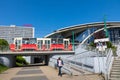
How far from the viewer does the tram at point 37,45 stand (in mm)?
37731

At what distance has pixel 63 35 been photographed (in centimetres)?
7294

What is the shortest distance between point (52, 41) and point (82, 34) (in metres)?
31.1

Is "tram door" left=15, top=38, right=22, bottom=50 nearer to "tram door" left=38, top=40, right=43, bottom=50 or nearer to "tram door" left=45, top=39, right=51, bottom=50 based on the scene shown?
"tram door" left=38, top=40, right=43, bottom=50

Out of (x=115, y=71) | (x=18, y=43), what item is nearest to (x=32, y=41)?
(x=18, y=43)

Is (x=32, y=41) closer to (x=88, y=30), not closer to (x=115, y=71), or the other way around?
(x=115, y=71)

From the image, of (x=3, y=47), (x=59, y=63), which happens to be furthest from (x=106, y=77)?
(x=3, y=47)

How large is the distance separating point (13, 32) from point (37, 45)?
304 feet

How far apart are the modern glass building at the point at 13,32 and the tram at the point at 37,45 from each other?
269 feet

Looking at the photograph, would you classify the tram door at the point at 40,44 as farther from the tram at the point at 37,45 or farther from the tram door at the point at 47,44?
the tram door at the point at 47,44

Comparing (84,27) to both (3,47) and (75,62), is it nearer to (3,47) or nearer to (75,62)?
(3,47)

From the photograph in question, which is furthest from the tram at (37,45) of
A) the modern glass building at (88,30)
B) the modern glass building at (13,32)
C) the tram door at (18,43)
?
the modern glass building at (13,32)

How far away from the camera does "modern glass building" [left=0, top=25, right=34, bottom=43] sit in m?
123

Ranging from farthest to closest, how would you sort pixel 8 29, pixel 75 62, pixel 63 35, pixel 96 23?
pixel 8 29
pixel 63 35
pixel 96 23
pixel 75 62

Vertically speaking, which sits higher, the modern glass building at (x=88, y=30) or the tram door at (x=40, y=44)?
the modern glass building at (x=88, y=30)
